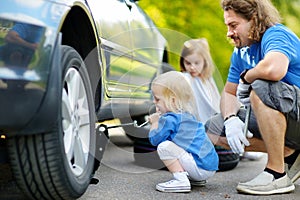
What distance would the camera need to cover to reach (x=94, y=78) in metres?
3.00

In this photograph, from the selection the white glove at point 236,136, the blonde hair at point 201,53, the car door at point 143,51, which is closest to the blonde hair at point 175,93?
the white glove at point 236,136

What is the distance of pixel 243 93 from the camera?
324 centimetres

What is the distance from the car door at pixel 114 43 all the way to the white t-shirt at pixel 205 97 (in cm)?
54

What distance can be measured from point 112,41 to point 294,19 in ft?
22.2

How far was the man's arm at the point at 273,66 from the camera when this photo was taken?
292cm

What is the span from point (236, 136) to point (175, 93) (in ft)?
1.43

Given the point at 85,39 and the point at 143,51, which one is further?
the point at 143,51

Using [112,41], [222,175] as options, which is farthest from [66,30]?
[222,175]

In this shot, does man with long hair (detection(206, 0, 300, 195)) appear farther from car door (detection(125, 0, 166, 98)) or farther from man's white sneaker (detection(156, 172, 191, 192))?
car door (detection(125, 0, 166, 98))

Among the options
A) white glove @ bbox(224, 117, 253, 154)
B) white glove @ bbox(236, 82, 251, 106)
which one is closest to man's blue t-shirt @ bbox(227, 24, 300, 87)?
white glove @ bbox(236, 82, 251, 106)

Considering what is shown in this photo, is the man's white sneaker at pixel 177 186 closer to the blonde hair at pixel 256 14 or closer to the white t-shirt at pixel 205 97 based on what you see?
the blonde hair at pixel 256 14

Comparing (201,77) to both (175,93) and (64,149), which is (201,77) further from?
(64,149)

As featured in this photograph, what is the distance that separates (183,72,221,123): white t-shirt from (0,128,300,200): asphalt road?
0.43m

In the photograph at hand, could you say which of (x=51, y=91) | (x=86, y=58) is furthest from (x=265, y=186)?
(x=51, y=91)
